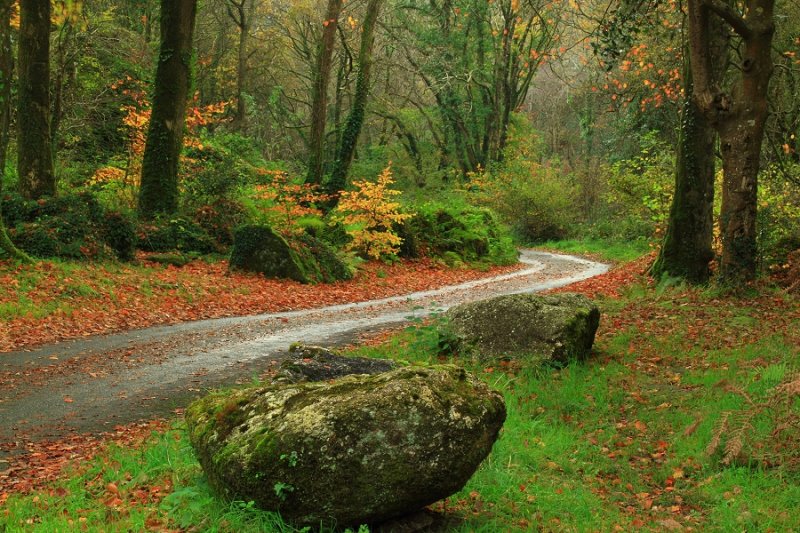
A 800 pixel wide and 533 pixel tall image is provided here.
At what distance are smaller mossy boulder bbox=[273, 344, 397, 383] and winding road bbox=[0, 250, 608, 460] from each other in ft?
6.39

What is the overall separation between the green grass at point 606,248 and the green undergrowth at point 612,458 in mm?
19708

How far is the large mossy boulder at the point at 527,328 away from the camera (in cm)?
900

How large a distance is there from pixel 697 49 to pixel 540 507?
31.1 ft

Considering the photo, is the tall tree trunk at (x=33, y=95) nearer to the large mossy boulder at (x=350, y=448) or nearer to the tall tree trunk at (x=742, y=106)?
the large mossy boulder at (x=350, y=448)

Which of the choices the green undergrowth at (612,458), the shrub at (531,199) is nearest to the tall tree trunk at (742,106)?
the green undergrowth at (612,458)

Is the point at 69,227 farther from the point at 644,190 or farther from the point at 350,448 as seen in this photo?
the point at 644,190

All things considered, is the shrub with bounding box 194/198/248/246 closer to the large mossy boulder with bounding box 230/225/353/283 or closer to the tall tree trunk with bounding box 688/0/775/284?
the large mossy boulder with bounding box 230/225/353/283

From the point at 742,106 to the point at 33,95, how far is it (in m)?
15.2

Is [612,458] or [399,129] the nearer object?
[612,458]

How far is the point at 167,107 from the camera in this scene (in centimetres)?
1822

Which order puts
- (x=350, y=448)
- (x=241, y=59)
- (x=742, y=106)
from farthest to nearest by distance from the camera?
(x=241, y=59)
(x=742, y=106)
(x=350, y=448)

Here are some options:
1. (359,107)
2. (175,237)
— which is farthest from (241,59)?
(175,237)

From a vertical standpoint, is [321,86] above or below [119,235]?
above

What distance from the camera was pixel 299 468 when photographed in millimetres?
4172
